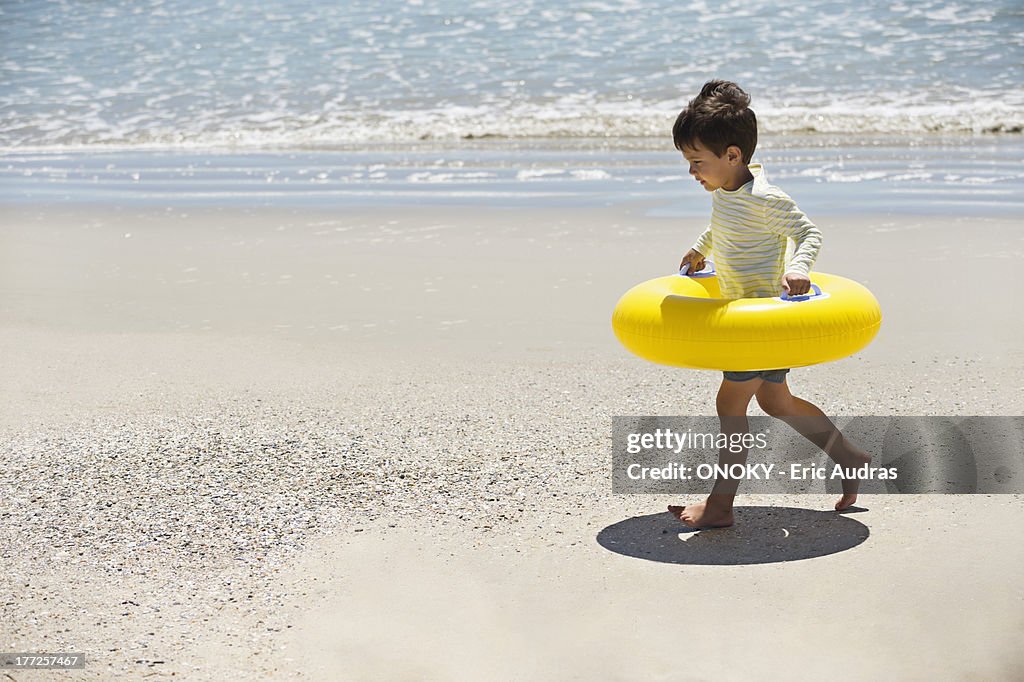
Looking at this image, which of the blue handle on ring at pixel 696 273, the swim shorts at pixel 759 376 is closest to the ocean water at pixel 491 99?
the blue handle on ring at pixel 696 273

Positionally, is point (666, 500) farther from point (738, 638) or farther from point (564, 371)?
point (564, 371)

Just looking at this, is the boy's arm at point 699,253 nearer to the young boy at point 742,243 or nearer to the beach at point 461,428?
the young boy at point 742,243

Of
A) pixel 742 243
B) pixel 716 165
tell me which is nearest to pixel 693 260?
pixel 742 243

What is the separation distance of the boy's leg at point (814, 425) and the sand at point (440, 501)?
0.08 metres

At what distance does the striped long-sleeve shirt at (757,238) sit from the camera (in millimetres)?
3184

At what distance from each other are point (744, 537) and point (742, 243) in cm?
80

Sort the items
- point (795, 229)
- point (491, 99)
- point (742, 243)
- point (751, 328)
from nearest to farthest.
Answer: point (751, 328)
point (795, 229)
point (742, 243)
point (491, 99)

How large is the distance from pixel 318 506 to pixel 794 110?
12961 mm

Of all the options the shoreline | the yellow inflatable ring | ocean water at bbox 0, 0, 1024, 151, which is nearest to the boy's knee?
the yellow inflatable ring

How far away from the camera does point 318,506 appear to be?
137 inches

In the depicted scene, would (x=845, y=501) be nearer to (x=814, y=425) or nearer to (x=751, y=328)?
(x=814, y=425)

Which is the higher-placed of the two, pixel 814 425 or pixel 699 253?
pixel 699 253

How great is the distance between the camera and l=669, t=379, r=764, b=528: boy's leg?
3.31 metres

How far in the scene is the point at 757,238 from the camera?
3289mm
